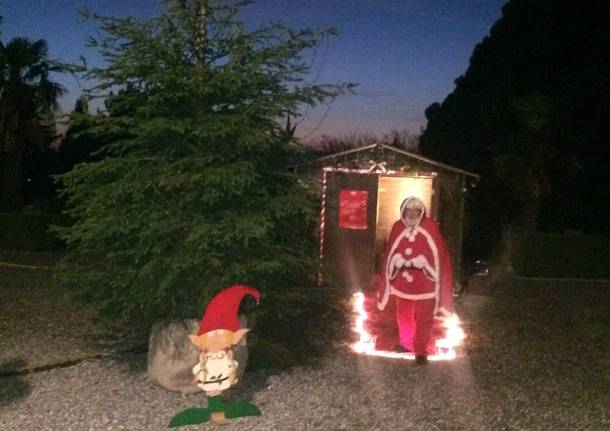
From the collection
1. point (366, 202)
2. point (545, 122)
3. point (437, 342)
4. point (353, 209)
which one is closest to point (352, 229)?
point (353, 209)

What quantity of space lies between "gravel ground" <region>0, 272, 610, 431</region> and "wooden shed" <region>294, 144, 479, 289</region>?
542 cm

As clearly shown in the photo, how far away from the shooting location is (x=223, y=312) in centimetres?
583

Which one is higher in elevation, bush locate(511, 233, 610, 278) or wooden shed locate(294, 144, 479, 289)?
wooden shed locate(294, 144, 479, 289)

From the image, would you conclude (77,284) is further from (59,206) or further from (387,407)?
(59,206)

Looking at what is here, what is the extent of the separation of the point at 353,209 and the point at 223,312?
29.1 feet

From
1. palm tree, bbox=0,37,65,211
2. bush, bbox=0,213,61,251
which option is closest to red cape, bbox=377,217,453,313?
bush, bbox=0,213,61,251

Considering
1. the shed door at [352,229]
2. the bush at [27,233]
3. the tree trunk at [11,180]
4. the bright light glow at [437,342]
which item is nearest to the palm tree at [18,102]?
the tree trunk at [11,180]

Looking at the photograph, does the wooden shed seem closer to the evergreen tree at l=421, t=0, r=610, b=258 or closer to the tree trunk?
the evergreen tree at l=421, t=0, r=610, b=258

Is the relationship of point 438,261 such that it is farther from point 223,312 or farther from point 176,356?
point 223,312

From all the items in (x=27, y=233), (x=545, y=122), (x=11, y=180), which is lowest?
(x=27, y=233)

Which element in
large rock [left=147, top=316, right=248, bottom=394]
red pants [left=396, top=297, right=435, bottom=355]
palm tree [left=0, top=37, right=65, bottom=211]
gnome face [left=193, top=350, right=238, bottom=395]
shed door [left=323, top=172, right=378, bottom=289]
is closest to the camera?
gnome face [left=193, top=350, right=238, bottom=395]

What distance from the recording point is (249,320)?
710cm

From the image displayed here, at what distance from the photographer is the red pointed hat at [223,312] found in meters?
5.80

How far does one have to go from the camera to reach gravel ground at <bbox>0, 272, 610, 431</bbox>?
20.1ft
